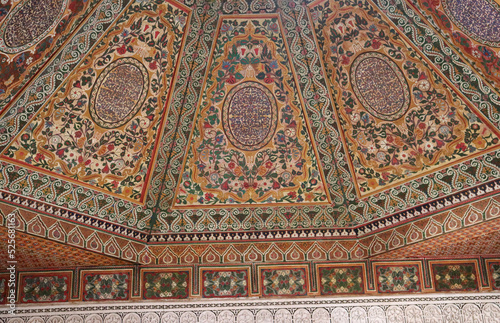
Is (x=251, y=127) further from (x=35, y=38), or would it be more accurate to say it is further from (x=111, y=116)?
(x=35, y=38)

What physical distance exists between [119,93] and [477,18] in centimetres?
391

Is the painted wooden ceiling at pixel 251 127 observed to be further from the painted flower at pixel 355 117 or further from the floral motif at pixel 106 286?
the floral motif at pixel 106 286

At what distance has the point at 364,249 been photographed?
662cm

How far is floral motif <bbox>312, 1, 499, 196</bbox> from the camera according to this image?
19.1 feet

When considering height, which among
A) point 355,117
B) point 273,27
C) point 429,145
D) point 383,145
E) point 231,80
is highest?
point 273,27

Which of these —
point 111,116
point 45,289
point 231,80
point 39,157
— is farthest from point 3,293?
point 231,80

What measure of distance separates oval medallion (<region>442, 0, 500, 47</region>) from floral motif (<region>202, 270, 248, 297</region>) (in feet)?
12.3

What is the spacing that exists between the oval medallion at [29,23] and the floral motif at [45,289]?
2.98 metres

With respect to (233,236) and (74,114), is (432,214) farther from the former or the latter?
(74,114)

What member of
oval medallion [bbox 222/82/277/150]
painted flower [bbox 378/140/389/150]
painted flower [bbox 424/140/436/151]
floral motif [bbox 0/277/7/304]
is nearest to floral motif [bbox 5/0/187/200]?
oval medallion [bbox 222/82/277/150]

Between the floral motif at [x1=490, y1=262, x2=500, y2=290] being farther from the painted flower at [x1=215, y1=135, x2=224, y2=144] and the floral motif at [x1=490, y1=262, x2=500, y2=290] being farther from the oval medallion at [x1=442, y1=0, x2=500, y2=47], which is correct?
the painted flower at [x1=215, y1=135, x2=224, y2=144]

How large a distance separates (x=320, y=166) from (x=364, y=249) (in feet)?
3.82

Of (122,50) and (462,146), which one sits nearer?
(462,146)

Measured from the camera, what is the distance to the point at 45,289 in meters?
6.57
